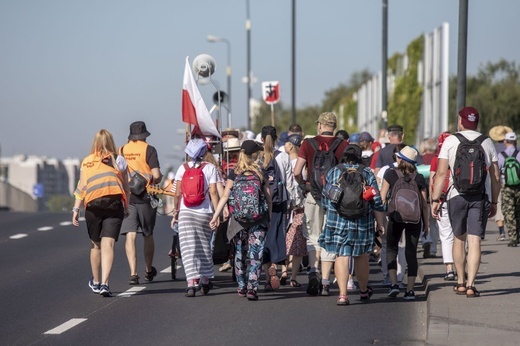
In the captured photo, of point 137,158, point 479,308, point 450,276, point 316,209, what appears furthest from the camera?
point 137,158

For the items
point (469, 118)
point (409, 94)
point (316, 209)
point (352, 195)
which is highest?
point (409, 94)

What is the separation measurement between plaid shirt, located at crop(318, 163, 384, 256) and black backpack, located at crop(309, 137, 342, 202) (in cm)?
76

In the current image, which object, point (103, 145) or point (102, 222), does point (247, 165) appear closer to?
point (103, 145)

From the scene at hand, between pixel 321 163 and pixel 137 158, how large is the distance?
272 cm

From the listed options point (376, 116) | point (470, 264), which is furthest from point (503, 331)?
point (376, 116)

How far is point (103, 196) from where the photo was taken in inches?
535

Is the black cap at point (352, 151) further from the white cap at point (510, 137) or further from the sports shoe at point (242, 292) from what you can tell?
the white cap at point (510, 137)

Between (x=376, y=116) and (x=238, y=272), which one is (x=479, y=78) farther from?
(x=238, y=272)

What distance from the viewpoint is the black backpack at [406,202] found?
13312 millimetres

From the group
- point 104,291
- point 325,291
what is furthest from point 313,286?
point 104,291

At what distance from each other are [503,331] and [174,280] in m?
6.52

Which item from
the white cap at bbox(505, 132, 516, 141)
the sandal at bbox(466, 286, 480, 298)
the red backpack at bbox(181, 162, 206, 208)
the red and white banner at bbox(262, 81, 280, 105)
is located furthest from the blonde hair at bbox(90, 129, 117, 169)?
the red and white banner at bbox(262, 81, 280, 105)

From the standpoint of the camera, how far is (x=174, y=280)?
15.8 m

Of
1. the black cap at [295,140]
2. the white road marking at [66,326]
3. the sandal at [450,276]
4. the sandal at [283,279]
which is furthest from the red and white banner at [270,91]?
the white road marking at [66,326]
